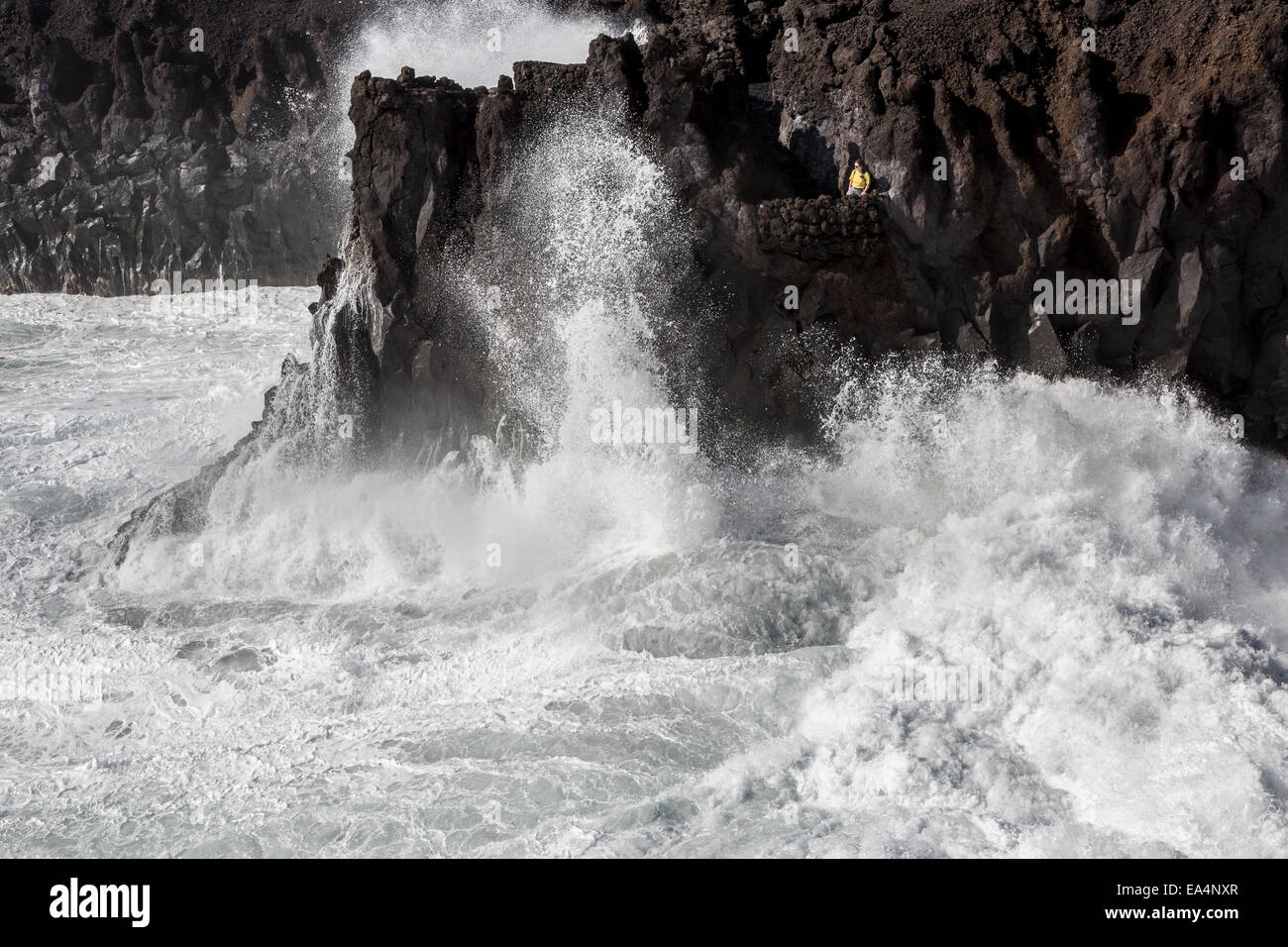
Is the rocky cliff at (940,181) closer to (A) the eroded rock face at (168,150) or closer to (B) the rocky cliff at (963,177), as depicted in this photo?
A: (B) the rocky cliff at (963,177)

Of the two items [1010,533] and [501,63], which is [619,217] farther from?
[501,63]

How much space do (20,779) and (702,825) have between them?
575cm

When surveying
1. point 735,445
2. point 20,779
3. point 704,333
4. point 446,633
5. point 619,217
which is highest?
point 619,217

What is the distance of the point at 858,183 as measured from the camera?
10.9 m

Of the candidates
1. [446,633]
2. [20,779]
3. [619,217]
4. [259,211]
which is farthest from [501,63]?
[20,779]

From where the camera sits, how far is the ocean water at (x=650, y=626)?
7.68m

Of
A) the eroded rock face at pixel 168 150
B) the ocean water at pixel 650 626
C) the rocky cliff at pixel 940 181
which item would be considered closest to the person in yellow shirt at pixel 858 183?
the rocky cliff at pixel 940 181

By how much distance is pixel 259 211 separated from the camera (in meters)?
23.5

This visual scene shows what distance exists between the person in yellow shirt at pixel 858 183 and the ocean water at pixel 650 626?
73.7 inches

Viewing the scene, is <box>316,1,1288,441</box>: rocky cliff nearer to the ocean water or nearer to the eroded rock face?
the ocean water

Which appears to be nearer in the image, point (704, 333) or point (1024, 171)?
point (1024, 171)

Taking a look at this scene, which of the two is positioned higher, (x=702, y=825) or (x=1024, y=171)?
(x=1024, y=171)

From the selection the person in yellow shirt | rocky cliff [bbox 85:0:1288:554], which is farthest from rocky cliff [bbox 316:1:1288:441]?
the person in yellow shirt

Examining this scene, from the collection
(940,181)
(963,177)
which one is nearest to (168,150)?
(940,181)
